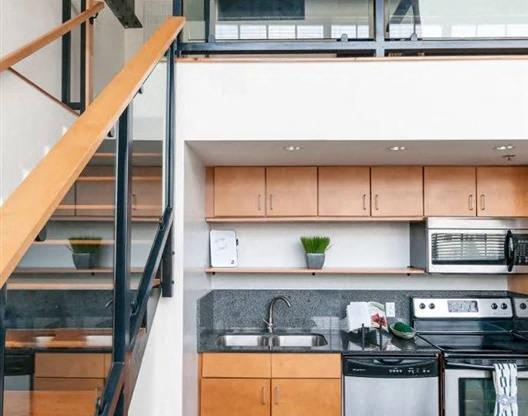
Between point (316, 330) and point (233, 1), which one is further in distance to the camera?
point (316, 330)

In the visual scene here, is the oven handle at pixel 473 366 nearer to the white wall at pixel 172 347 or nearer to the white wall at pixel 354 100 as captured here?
the white wall at pixel 354 100

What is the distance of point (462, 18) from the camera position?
2.76m

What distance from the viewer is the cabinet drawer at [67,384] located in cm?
117

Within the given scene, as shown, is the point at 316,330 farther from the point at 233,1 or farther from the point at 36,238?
the point at 36,238

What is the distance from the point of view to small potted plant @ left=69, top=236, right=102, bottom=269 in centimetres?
135

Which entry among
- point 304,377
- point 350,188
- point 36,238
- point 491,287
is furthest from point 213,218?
point 36,238

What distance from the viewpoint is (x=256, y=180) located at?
11.9 feet

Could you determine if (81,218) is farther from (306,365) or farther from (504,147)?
(504,147)

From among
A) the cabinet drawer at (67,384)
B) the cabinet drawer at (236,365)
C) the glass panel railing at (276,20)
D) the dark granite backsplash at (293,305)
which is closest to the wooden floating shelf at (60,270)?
the cabinet drawer at (67,384)

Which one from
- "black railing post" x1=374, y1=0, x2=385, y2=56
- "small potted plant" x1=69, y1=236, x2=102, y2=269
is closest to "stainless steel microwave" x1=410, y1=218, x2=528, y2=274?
"black railing post" x1=374, y1=0, x2=385, y2=56

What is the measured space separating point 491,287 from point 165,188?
2860mm

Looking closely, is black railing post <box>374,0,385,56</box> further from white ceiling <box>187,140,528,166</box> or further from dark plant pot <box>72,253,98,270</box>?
dark plant pot <box>72,253,98,270</box>

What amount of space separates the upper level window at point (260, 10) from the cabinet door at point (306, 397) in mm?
2359

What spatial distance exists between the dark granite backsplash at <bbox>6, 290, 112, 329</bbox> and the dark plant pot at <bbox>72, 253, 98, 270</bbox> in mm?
75
